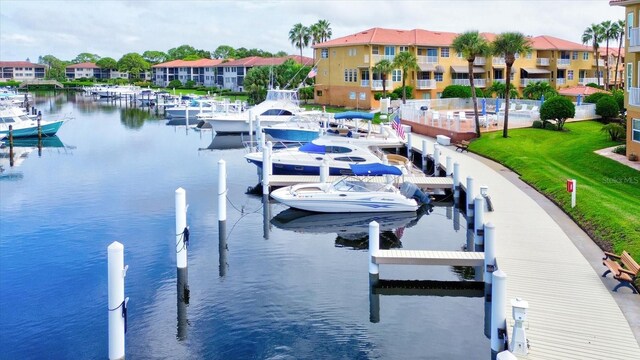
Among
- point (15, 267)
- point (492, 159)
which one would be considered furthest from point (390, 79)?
point (15, 267)

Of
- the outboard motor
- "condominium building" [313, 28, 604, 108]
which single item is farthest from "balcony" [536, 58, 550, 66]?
the outboard motor

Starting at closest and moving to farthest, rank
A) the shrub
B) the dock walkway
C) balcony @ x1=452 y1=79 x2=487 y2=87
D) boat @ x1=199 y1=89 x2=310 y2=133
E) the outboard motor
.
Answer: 1. the dock walkway
2. the outboard motor
3. the shrub
4. boat @ x1=199 y1=89 x2=310 y2=133
5. balcony @ x1=452 y1=79 x2=487 y2=87

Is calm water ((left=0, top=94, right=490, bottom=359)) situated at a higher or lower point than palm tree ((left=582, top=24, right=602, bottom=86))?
lower

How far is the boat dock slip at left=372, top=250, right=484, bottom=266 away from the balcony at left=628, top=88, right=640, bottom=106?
832 inches

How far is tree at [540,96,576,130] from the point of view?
171ft

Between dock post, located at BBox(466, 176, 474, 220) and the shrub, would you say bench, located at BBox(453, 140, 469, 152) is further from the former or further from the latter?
dock post, located at BBox(466, 176, 474, 220)

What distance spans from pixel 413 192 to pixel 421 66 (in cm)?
5561

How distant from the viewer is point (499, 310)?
Result: 14.7m

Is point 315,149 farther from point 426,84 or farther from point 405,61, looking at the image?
point 426,84

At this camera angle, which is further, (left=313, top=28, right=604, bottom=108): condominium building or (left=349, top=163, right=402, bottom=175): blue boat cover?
(left=313, top=28, right=604, bottom=108): condominium building

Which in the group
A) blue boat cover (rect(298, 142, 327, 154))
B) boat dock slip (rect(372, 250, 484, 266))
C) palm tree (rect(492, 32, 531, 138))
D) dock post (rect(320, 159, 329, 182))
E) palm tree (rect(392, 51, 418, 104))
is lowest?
boat dock slip (rect(372, 250, 484, 266))

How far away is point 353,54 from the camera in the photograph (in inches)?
3356

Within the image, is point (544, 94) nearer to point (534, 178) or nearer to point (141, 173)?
point (534, 178)

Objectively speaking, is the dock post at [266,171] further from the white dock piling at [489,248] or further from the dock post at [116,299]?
the dock post at [116,299]
